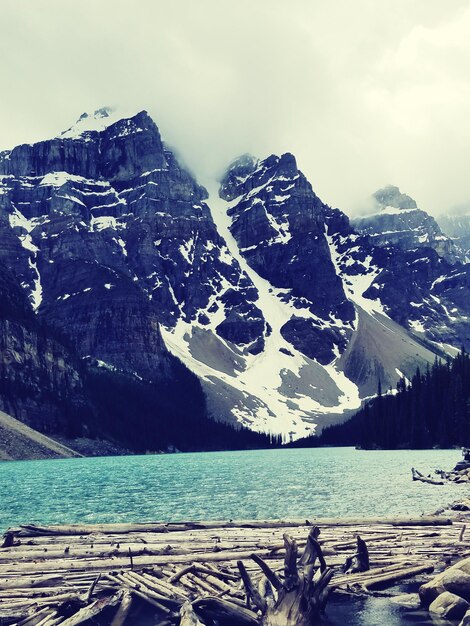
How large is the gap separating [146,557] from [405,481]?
163 feet

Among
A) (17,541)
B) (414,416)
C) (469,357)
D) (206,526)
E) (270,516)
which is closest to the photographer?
(17,541)

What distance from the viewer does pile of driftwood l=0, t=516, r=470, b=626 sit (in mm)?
19547

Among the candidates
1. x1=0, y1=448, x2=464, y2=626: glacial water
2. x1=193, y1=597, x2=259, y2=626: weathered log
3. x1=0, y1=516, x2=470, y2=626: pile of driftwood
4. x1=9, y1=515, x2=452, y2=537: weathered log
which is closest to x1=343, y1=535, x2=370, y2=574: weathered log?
x1=0, y1=516, x2=470, y2=626: pile of driftwood

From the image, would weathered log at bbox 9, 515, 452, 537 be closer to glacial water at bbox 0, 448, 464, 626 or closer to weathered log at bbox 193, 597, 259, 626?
glacial water at bbox 0, 448, 464, 626

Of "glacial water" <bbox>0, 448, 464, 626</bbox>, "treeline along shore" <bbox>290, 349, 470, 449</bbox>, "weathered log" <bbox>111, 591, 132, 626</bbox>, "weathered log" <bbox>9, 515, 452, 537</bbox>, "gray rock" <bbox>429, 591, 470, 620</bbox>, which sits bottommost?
"gray rock" <bbox>429, 591, 470, 620</bbox>

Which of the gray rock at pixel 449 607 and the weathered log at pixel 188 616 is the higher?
the weathered log at pixel 188 616

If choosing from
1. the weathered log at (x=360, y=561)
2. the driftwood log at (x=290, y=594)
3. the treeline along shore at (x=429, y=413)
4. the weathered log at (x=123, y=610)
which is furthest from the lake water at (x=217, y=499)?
the treeline along shore at (x=429, y=413)

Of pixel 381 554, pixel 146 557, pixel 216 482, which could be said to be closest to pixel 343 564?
pixel 381 554

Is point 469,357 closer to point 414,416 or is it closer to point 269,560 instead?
point 414,416

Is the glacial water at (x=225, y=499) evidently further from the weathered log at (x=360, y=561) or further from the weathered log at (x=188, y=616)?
the weathered log at (x=188, y=616)

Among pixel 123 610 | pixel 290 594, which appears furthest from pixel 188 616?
pixel 290 594

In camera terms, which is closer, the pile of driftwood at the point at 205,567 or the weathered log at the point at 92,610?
the weathered log at the point at 92,610

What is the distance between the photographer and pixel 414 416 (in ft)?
533

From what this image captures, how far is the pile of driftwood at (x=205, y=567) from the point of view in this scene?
19547 mm
